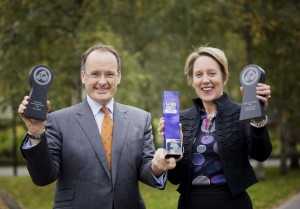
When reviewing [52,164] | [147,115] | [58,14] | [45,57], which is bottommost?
[52,164]

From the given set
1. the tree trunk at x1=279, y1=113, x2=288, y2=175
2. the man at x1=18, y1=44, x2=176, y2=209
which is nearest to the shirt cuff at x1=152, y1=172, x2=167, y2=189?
the man at x1=18, y1=44, x2=176, y2=209

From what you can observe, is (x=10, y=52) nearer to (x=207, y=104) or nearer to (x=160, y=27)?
(x=160, y=27)

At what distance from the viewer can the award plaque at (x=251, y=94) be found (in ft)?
12.1

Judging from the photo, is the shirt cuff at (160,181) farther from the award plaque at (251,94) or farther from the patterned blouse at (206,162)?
the award plaque at (251,94)

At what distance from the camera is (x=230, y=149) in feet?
13.7

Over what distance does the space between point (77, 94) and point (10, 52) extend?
2.05m

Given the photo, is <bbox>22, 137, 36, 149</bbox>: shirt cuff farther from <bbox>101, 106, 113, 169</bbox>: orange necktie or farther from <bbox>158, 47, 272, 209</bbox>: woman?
<bbox>158, 47, 272, 209</bbox>: woman

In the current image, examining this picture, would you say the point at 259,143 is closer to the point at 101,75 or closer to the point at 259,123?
the point at 259,123

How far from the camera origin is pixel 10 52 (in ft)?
46.2

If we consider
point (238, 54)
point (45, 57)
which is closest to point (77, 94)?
point (45, 57)

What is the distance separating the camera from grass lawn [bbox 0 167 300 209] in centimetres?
1188

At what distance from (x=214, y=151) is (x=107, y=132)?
84 cm

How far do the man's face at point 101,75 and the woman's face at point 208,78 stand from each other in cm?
66

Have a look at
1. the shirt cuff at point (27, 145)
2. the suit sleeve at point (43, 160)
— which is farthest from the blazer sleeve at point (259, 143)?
the shirt cuff at point (27, 145)
